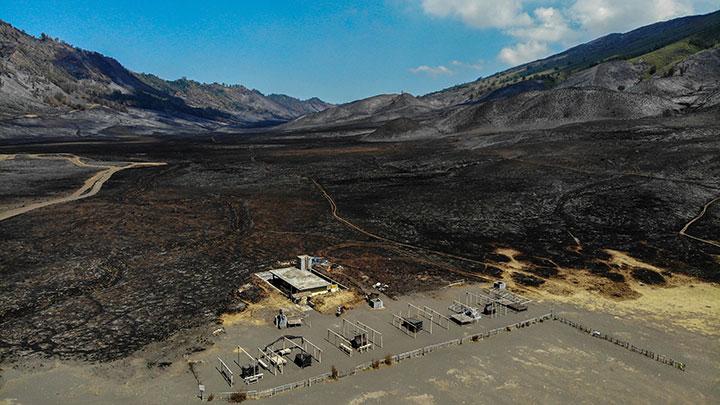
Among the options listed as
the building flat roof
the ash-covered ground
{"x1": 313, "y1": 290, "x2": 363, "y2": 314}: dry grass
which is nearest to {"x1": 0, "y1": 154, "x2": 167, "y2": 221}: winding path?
the ash-covered ground

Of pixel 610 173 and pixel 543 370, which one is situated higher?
pixel 610 173

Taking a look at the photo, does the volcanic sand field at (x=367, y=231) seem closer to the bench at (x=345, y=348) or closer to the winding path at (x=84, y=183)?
the winding path at (x=84, y=183)

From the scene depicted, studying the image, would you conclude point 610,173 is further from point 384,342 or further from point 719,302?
point 384,342

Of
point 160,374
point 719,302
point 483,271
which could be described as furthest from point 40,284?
point 719,302

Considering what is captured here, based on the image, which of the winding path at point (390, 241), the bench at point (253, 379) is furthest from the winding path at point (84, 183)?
the bench at point (253, 379)

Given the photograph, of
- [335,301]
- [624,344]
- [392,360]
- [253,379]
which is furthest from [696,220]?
[253,379]

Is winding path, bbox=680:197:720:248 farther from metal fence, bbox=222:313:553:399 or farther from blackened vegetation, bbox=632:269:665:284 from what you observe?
metal fence, bbox=222:313:553:399
